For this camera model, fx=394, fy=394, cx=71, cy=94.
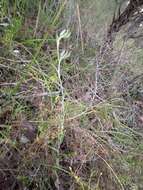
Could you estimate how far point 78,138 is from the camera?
5.16 feet

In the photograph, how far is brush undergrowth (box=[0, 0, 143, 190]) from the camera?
1.48m

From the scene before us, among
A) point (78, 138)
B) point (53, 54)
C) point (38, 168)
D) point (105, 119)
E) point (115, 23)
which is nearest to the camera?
point (38, 168)

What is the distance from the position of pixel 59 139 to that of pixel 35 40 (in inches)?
21.1

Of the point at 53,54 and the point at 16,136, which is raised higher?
the point at 53,54

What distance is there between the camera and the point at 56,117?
4.94ft

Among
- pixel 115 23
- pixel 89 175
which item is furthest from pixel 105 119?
pixel 115 23

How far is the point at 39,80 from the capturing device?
1.65 m

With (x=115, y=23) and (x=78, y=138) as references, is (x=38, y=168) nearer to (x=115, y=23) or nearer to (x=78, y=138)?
(x=78, y=138)

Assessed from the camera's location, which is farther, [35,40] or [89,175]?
[35,40]

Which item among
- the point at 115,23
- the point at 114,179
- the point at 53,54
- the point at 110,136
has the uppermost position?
the point at 115,23

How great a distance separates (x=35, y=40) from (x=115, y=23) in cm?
113

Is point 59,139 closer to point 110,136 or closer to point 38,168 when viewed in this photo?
point 38,168

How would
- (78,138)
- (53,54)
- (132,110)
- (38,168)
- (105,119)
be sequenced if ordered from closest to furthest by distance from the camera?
(38,168) < (78,138) < (105,119) < (53,54) < (132,110)

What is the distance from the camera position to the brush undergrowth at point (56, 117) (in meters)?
1.48
